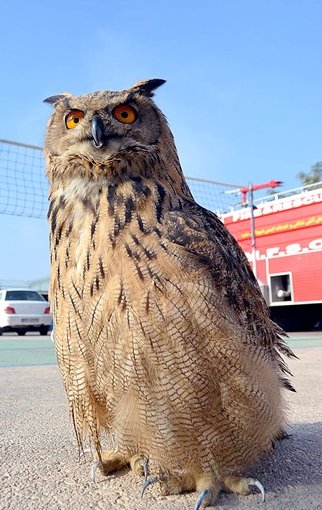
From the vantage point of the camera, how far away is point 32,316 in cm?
1520

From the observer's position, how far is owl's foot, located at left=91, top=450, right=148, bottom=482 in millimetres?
2199

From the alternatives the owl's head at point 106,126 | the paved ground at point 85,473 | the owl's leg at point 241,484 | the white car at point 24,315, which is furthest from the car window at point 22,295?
the owl's leg at point 241,484

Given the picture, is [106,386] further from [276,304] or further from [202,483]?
[276,304]

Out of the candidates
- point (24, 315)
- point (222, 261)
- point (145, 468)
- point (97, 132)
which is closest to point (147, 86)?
point (97, 132)

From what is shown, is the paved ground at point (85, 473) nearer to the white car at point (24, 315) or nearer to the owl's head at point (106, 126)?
the owl's head at point (106, 126)

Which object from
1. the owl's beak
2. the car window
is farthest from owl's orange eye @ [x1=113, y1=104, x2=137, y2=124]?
the car window

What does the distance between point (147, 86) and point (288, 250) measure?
1102 cm

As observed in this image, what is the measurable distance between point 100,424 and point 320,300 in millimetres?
10911

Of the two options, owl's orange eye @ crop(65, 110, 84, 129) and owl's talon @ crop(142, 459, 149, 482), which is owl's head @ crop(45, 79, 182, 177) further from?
owl's talon @ crop(142, 459, 149, 482)

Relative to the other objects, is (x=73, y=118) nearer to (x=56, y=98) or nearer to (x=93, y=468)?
(x=56, y=98)

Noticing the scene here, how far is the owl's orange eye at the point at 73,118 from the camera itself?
90.9 inches

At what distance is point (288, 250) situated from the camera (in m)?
13.0

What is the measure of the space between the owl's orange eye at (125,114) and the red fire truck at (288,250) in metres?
10.5

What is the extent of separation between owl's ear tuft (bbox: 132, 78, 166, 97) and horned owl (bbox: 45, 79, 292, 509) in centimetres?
18
